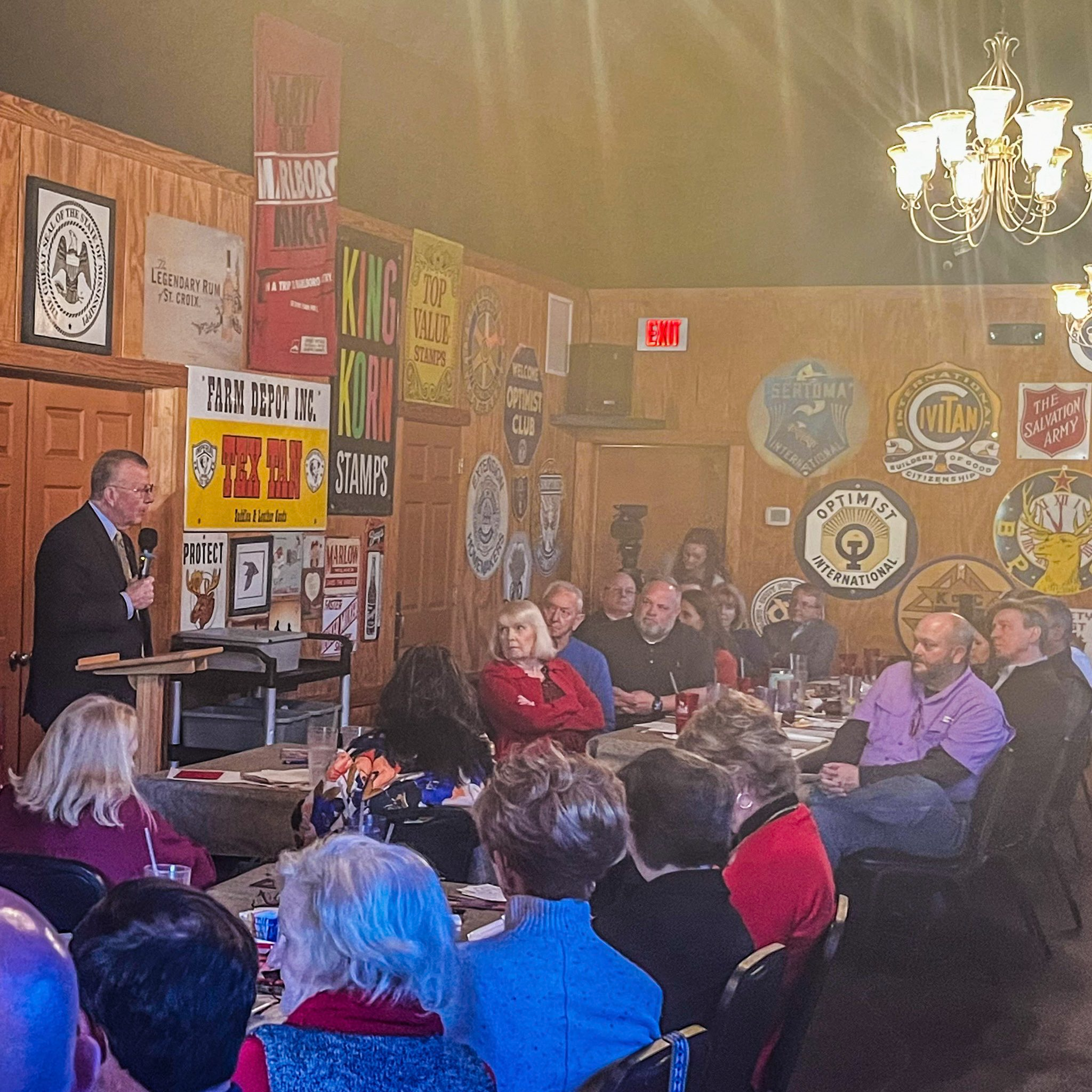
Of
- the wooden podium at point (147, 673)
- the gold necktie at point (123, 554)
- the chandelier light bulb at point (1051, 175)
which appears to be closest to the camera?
the wooden podium at point (147, 673)

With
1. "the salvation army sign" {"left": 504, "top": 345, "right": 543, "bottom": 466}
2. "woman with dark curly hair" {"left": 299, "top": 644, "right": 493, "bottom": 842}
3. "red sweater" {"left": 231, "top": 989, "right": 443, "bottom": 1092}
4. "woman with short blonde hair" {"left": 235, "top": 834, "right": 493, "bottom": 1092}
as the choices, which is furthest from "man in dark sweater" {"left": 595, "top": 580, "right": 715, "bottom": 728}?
"red sweater" {"left": 231, "top": 989, "right": 443, "bottom": 1092}

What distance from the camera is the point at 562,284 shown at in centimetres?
1083

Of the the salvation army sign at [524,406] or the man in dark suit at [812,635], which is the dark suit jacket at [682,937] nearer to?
the man in dark suit at [812,635]

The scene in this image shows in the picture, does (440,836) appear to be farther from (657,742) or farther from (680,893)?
(657,742)

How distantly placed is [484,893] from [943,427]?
7543 mm

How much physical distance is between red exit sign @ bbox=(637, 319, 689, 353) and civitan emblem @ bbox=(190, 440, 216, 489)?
4.59 meters

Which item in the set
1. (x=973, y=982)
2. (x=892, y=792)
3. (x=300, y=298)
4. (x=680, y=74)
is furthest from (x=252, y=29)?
(x=973, y=982)

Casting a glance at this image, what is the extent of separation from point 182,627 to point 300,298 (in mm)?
1706

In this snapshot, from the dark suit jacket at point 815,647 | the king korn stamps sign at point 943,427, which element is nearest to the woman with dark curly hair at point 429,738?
the dark suit jacket at point 815,647

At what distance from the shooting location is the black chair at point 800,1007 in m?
3.00

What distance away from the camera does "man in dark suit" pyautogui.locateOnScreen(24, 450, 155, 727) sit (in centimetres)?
560

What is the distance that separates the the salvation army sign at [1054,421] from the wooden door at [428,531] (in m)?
3.85

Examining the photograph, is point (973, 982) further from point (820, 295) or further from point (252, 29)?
point (820, 295)

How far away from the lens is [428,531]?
30.4 ft
